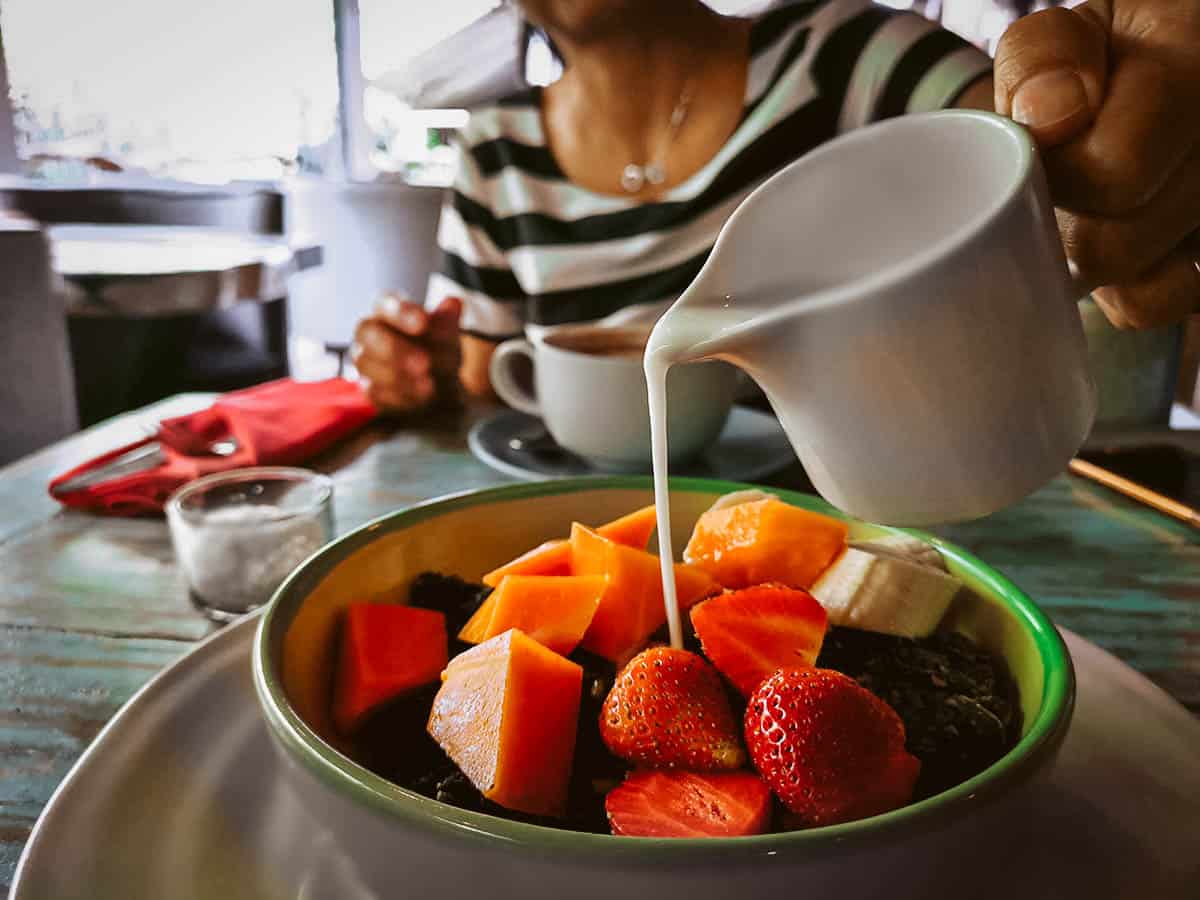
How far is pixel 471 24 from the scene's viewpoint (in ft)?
16.4

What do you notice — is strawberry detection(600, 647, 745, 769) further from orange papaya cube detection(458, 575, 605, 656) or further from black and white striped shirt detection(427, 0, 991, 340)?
black and white striped shirt detection(427, 0, 991, 340)

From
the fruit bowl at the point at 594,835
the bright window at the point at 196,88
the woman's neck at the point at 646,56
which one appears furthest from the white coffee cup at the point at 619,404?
the bright window at the point at 196,88

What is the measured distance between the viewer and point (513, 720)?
1.34 ft

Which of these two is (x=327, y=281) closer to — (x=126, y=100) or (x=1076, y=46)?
(x=126, y=100)

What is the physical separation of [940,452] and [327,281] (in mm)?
4605

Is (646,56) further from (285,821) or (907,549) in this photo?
(285,821)

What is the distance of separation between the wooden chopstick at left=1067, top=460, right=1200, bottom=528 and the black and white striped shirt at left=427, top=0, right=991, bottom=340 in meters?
0.85

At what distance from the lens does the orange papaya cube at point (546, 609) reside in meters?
0.49

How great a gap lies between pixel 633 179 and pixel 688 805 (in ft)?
5.14

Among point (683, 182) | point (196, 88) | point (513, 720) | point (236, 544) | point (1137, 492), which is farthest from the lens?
point (196, 88)

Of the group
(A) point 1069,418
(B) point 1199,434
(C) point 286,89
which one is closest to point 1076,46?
(A) point 1069,418

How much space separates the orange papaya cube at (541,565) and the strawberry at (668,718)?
0.11 metres

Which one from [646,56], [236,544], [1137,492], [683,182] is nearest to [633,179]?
[683,182]

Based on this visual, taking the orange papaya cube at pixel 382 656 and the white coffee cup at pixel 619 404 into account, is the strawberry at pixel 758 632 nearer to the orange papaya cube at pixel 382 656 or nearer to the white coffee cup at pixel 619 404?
the orange papaya cube at pixel 382 656
